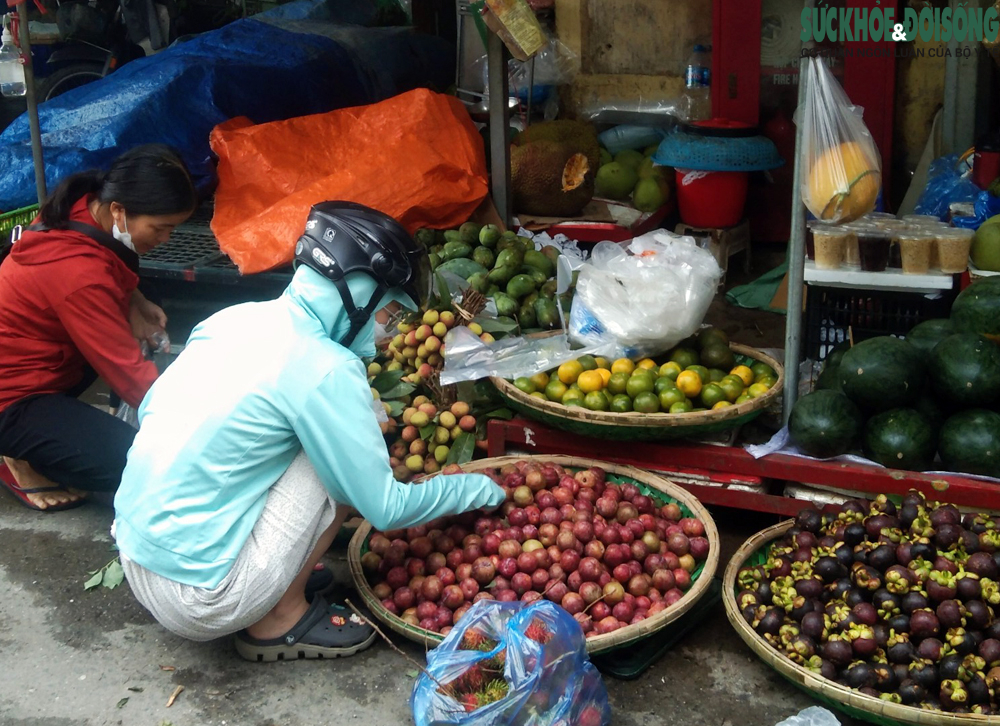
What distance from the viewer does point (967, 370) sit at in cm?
315

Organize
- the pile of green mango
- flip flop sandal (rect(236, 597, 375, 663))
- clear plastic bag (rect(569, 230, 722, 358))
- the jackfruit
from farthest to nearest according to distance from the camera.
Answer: the jackfruit, the pile of green mango, clear plastic bag (rect(569, 230, 722, 358)), flip flop sandal (rect(236, 597, 375, 663))

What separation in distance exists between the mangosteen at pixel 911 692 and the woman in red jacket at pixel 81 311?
2515mm

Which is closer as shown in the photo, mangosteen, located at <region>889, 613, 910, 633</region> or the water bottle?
mangosteen, located at <region>889, 613, 910, 633</region>

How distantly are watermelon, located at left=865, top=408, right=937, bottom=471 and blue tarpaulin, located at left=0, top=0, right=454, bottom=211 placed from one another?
10.4 ft

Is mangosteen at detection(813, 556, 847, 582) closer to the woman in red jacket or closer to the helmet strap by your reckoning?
the helmet strap

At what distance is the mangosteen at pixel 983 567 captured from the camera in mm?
2646

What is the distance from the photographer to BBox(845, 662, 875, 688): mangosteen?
2.50 metres

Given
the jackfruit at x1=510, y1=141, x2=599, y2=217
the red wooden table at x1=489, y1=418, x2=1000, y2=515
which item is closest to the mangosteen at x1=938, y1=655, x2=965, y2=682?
the red wooden table at x1=489, y1=418, x2=1000, y2=515

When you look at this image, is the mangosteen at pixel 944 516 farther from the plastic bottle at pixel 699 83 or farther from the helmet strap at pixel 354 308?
the plastic bottle at pixel 699 83

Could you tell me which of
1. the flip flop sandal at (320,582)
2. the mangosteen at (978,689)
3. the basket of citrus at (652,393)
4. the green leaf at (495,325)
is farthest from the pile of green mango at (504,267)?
the mangosteen at (978,689)

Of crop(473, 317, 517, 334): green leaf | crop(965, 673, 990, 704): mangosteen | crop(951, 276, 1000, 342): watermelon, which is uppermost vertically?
crop(951, 276, 1000, 342): watermelon

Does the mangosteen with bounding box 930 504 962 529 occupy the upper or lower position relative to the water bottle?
lower

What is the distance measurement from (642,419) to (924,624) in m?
1.08

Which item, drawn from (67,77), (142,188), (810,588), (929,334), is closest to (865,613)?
(810,588)
